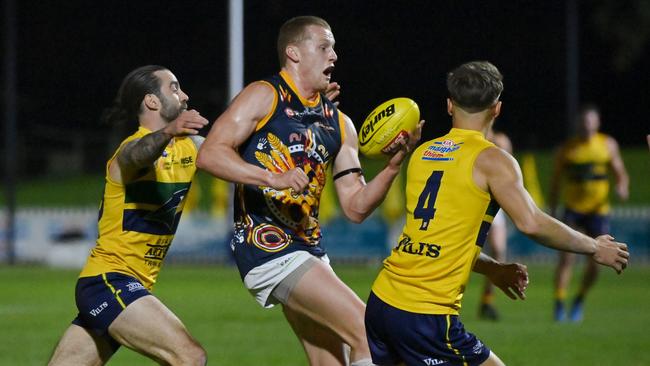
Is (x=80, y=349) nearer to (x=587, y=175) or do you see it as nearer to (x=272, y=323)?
(x=272, y=323)

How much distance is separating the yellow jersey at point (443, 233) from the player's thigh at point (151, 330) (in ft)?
3.80

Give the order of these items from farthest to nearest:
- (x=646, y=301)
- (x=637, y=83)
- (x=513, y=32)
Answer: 1. (x=637, y=83)
2. (x=513, y=32)
3. (x=646, y=301)

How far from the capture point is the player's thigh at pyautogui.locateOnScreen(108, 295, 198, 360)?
6273 millimetres

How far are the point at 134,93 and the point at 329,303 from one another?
5.41ft

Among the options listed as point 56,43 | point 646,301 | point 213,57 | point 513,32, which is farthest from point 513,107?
point 646,301

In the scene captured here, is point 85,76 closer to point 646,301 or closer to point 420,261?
point 646,301

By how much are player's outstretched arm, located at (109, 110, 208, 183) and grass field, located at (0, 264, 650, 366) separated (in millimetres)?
3529

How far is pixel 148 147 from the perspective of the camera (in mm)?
6316

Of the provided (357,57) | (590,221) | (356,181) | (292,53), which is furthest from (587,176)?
(357,57)

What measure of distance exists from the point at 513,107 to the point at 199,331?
23.7 metres

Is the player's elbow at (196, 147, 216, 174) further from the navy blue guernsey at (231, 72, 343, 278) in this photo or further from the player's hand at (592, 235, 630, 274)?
the player's hand at (592, 235, 630, 274)

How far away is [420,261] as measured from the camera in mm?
5676

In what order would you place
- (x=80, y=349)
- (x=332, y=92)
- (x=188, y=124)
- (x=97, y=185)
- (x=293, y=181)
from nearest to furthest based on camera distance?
(x=293, y=181) → (x=188, y=124) → (x=80, y=349) → (x=332, y=92) → (x=97, y=185)

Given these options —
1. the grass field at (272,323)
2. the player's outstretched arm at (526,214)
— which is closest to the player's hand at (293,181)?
the player's outstretched arm at (526,214)
